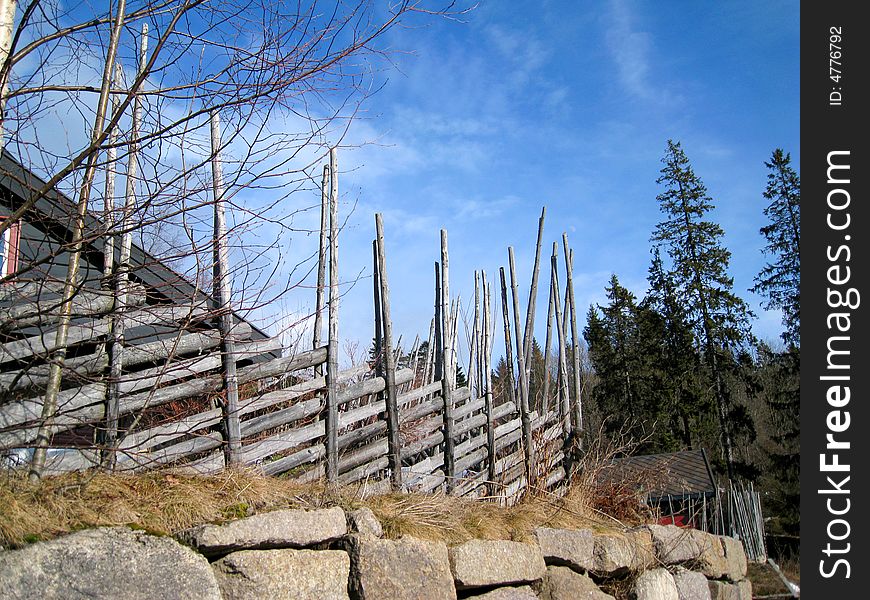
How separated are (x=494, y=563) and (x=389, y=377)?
1783 millimetres

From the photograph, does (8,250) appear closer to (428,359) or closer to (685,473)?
(428,359)

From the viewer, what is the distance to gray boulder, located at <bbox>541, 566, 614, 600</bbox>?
14.7ft

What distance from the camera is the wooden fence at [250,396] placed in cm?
322

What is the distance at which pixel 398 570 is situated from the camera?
3.55 meters

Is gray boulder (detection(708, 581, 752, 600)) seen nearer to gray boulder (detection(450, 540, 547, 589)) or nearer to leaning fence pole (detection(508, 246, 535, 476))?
leaning fence pole (detection(508, 246, 535, 476))

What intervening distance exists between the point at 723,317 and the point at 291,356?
20.2 metres

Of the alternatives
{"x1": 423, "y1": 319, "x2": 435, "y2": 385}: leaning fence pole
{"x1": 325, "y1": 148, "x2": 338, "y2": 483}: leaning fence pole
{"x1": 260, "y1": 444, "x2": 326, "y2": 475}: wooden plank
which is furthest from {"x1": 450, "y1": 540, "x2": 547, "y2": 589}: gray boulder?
{"x1": 423, "y1": 319, "x2": 435, "y2": 385}: leaning fence pole

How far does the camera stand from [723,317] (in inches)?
878

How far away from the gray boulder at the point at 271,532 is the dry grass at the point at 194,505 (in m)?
0.16

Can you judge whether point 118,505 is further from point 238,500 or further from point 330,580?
point 330,580

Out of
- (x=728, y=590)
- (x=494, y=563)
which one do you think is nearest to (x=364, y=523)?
(x=494, y=563)

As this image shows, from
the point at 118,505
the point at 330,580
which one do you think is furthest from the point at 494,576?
the point at 118,505

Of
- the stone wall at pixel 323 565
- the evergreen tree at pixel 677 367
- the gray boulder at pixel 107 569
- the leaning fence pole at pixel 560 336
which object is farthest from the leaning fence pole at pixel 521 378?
the evergreen tree at pixel 677 367

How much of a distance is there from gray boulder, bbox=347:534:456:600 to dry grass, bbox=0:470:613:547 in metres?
0.21
